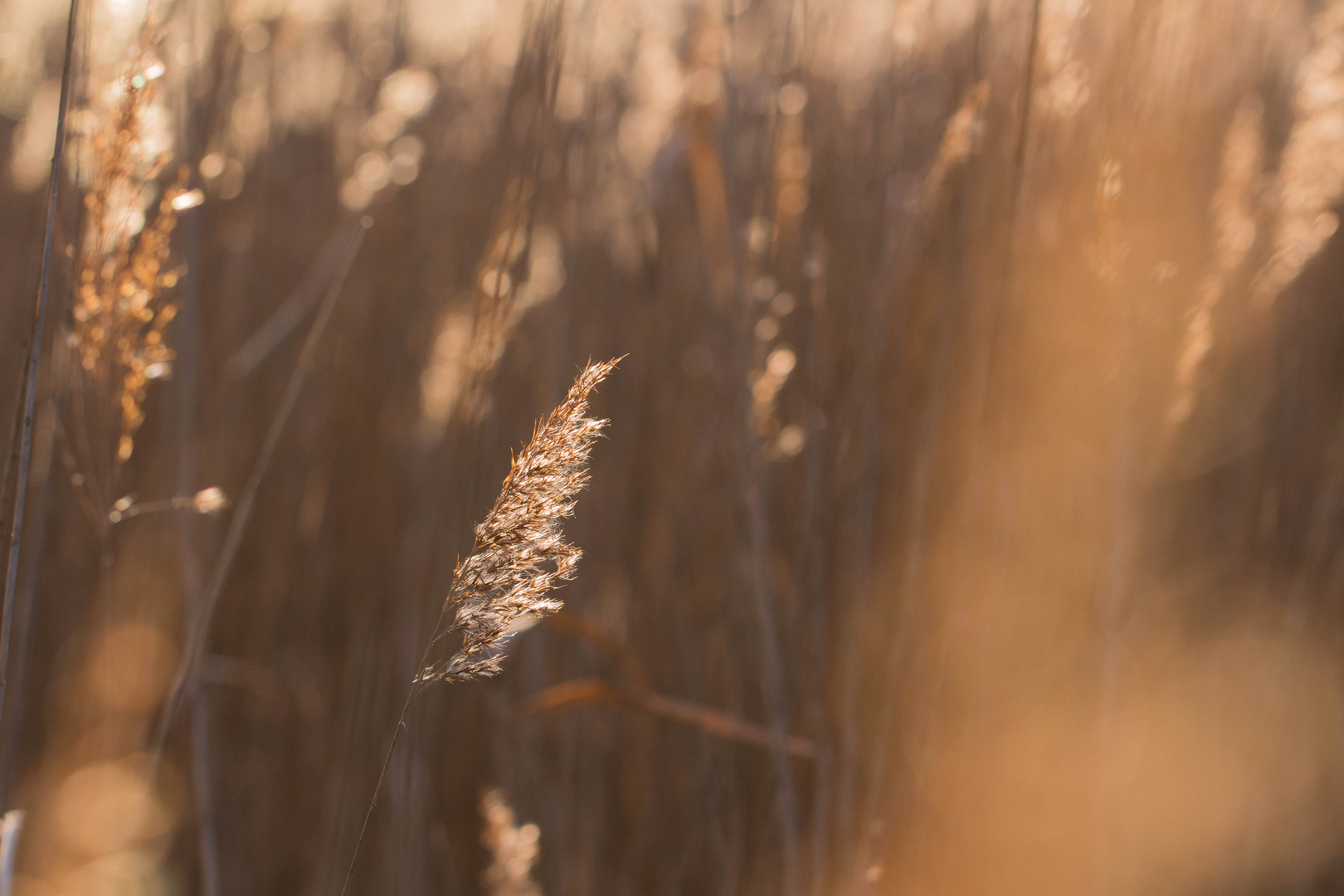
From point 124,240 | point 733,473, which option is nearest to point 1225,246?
point 733,473

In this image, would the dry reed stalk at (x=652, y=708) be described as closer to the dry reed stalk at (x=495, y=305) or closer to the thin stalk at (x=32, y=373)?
the dry reed stalk at (x=495, y=305)

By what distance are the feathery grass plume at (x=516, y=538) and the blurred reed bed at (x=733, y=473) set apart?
30 millimetres

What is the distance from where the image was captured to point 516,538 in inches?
16.8

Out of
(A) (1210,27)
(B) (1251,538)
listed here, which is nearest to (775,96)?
(A) (1210,27)

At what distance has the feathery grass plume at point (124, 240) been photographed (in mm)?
538

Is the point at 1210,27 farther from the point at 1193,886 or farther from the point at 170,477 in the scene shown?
the point at 170,477

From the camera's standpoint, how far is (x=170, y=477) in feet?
4.13

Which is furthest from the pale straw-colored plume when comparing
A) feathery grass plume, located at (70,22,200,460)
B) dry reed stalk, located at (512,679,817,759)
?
feathery grass plume, located at (70,22,200,460)

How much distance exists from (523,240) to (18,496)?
1.39 ft

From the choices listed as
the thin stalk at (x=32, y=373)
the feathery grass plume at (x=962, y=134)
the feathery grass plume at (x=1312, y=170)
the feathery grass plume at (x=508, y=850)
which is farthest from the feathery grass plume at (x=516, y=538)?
the feathery grass plume at (x=1312, y=170)

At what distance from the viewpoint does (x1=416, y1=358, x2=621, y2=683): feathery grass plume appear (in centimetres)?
42

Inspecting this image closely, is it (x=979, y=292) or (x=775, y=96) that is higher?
(x=775, y=96)

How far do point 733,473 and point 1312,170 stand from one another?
0.81 metres

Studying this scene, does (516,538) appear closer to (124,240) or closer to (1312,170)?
(124,240)
